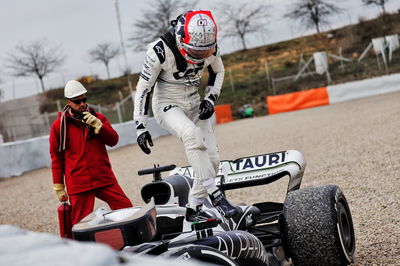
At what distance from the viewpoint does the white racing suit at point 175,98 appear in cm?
570

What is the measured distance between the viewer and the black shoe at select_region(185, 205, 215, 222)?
16.8 feet

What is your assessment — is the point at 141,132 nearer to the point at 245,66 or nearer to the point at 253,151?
the point at 253,151

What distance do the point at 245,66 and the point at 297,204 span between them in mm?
59692

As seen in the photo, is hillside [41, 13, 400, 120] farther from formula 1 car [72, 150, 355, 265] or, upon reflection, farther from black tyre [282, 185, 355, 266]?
black tyre [282, 185, 355, 266]

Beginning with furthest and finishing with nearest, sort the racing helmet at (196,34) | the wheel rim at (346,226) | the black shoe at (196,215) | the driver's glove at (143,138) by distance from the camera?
the driver's glove at (143,138) → the racing helmet at (196,34) → the wheel rim at (346,226) → the black shoe at (196,215)

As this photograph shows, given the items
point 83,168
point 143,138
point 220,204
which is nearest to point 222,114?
point 83,168

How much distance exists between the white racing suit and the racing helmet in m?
0.20

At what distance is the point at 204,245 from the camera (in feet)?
13.3

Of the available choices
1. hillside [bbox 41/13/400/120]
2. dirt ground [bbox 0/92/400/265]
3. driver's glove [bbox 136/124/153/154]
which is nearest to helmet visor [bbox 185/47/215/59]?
driver's glove [bbox 136/124/153/154]

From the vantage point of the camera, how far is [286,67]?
→ 5659cm

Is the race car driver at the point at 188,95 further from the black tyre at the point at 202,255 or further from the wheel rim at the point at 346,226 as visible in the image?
the black tyre at the point at 202,255

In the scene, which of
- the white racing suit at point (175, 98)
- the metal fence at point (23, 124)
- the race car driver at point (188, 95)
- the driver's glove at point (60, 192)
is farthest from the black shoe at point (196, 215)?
the metal fence at point (23, 124)

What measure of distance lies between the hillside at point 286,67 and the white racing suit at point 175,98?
3148 cm

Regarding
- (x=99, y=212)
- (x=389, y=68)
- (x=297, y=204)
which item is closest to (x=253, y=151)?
(x=297, y=204)
